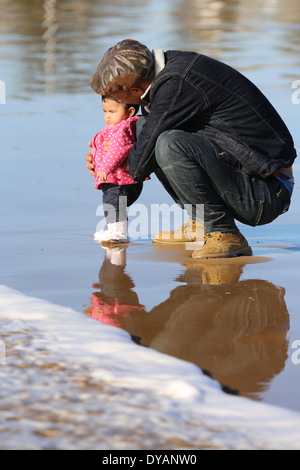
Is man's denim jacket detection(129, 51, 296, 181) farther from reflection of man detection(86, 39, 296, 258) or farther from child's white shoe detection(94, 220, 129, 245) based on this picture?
child's white shoe detection(94, 220, 129, 245)

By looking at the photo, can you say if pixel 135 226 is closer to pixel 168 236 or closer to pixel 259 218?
pixel 168 236

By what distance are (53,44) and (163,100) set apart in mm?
10581

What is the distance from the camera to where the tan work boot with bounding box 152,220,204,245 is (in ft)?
16.0


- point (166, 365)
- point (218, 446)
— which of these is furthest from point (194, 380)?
point (218, 446)

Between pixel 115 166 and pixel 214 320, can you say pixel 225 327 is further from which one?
pixel 115 166

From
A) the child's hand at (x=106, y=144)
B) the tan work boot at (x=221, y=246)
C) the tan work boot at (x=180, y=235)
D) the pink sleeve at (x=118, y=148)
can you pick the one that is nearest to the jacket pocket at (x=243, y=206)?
the tan work boot at (x=221, y=246)

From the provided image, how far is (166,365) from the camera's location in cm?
304

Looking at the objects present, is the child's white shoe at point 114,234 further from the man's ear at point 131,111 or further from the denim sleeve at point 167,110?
the man's ear at point 131,111

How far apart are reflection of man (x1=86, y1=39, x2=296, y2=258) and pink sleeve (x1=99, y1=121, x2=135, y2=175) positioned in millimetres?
224

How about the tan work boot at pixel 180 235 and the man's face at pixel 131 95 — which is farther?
the tan work boot at pixel 180 235

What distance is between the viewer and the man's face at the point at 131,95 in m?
4.57

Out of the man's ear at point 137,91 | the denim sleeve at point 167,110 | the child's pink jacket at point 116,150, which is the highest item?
the man's ear at point 137,91

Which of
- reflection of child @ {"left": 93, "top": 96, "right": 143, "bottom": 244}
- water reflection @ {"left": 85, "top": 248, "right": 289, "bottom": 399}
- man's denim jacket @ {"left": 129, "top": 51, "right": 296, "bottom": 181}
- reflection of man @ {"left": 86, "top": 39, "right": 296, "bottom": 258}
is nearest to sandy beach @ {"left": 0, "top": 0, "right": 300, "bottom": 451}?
water reflection @ {"left": 85, "top": 248, "right": 289, "bottom": 399}

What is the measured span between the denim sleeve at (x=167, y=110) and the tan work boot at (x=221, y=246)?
0.51m
